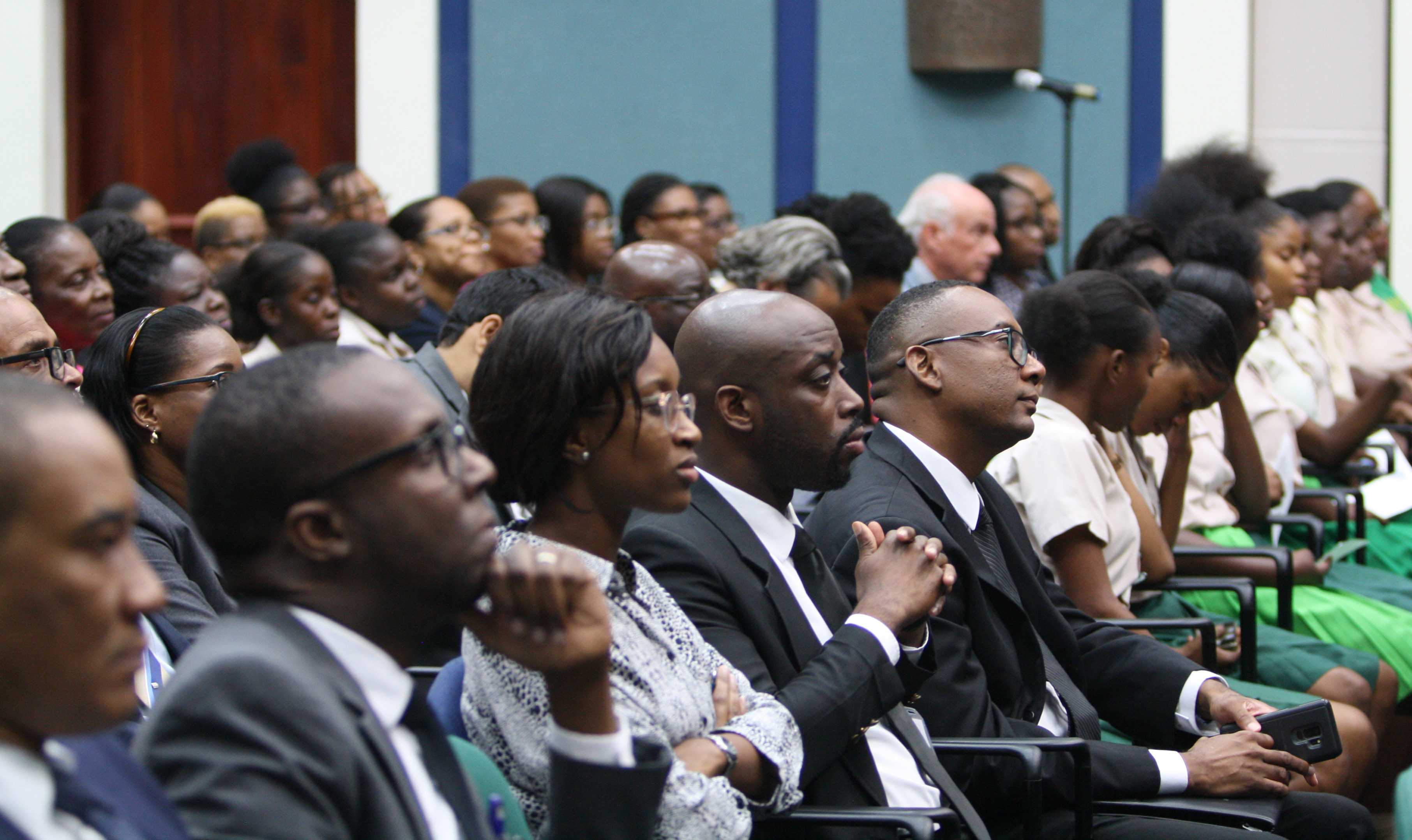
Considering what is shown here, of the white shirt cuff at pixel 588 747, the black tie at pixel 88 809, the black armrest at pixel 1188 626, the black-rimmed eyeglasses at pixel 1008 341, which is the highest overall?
the black-rimmed eyeglasses at pixel 1008 341

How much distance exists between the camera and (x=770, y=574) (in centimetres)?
220

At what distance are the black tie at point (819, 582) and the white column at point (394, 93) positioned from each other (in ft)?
16.7

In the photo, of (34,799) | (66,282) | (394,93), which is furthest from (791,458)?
(394,93)

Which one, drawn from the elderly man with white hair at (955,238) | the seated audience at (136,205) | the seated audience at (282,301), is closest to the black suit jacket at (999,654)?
the seated audience at (282,301)

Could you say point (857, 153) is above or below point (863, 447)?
above

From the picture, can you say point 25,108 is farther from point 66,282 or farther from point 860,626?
point 860,626

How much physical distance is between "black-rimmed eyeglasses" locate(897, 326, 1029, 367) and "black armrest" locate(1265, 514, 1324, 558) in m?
1.89

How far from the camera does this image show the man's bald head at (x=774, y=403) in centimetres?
235

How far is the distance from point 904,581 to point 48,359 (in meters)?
1.70

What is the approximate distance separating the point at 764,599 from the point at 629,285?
216cm

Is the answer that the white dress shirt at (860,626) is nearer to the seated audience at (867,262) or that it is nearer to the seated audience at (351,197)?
the seated audience at (867,262)

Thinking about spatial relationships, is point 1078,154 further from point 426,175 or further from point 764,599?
point 764,599

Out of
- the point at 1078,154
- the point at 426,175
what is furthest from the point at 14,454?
the point at 1078,154

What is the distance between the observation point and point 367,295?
4996 millimetres
